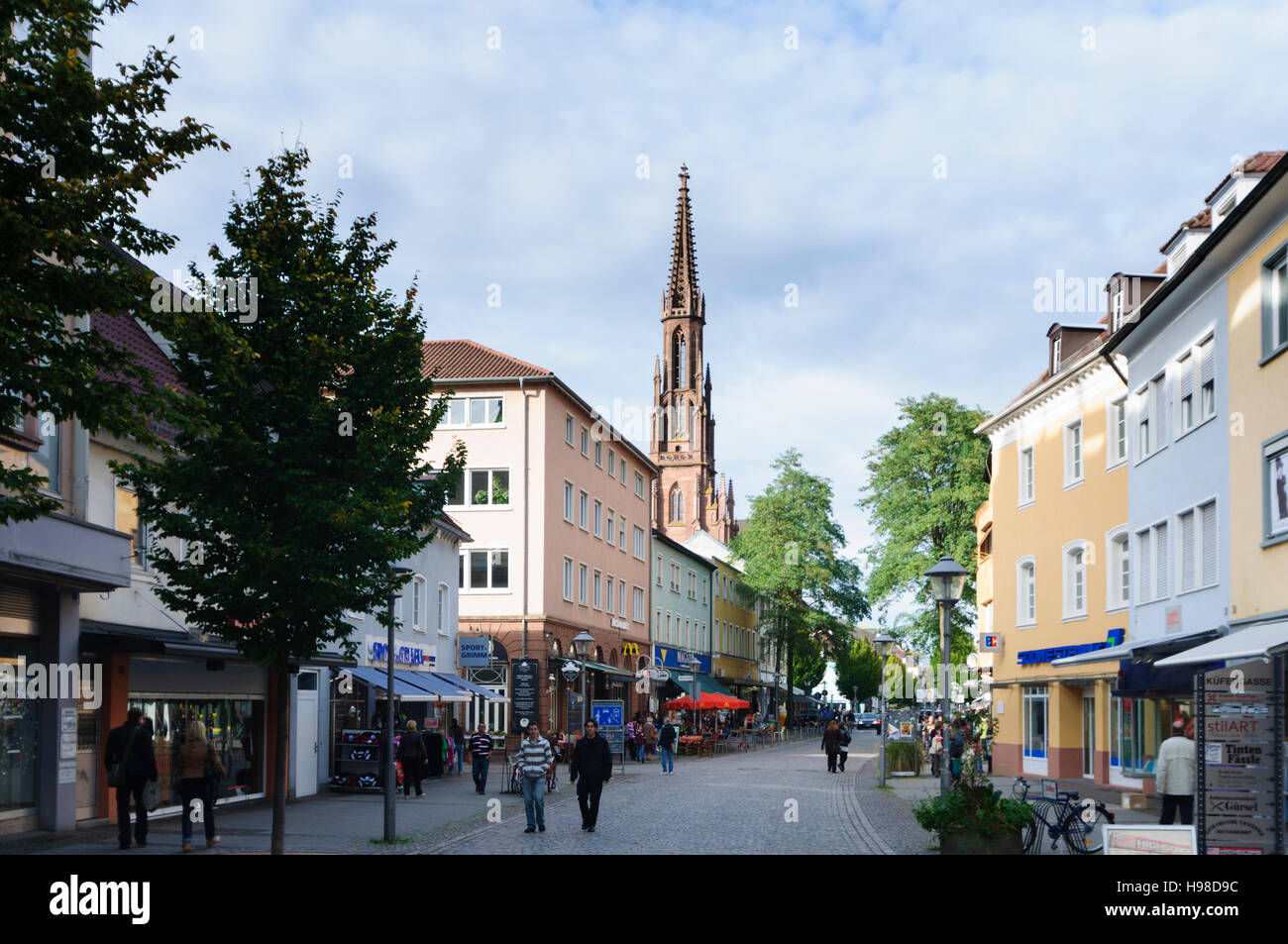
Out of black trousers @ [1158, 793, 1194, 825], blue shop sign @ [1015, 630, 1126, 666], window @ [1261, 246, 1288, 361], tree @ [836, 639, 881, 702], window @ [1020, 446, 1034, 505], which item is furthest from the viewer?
tree @ [836, 639, 881, 702]

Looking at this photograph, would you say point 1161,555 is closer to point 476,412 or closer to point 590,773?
point 590,773

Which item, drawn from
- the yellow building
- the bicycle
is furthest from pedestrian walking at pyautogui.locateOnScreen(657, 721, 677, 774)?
the bicycle

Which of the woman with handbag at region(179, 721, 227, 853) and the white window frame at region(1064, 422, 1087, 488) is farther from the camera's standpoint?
the white window frame at region(1064, 422, 1087, 488)

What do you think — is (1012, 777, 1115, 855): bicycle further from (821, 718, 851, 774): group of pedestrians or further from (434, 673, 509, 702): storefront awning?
(821, 718, 851, 774): group of pedestrians

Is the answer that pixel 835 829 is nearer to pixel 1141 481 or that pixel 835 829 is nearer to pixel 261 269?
pixel 1141 481

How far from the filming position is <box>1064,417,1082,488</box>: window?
33.5 meters

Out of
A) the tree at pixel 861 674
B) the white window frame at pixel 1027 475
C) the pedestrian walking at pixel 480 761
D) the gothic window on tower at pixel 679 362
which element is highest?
the gothic window on tower at pixel 679 362

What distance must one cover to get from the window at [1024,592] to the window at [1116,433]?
608 centimetres

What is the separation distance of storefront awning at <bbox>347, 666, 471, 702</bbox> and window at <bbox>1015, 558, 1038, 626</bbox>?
1497cm

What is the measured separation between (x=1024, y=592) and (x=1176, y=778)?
21645 millimetres

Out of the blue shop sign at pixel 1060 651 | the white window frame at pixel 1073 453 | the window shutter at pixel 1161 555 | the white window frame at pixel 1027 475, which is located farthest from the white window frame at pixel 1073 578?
the window shutter at pixel 1161 555

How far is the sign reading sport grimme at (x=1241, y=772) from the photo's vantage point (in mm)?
13172

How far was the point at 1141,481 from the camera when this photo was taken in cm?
2652

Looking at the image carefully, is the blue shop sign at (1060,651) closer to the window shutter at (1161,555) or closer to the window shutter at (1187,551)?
the window shutter at (1161,555)
